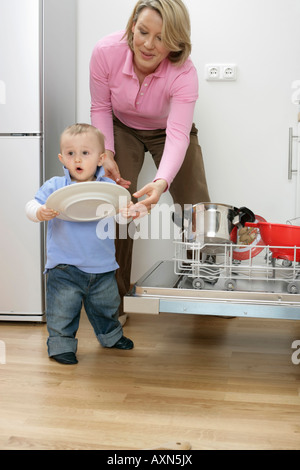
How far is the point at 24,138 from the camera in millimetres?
2062

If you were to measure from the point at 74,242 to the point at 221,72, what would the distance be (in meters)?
1.13

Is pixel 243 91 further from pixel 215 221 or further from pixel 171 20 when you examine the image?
pixel 215 221

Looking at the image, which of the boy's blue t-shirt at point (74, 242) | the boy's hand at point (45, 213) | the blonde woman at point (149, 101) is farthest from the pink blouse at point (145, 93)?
the boy's hand at point (45, 213)

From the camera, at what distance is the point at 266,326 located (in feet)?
6.97

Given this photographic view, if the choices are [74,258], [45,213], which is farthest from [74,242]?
[45,213]

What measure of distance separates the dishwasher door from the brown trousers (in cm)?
61

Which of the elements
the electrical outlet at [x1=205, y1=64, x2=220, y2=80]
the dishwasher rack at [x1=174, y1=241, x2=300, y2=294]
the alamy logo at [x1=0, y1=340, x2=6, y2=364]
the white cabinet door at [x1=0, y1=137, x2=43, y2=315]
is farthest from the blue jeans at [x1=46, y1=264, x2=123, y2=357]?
the electrical outlet at [x1=205, y1=64, x2=220, y2=80]

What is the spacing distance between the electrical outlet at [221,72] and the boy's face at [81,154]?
92 centimetres

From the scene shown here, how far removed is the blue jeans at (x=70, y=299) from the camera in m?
1.70

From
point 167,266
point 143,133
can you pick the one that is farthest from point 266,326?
point 143,133

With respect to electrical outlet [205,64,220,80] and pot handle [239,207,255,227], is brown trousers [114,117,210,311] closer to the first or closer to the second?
electrical outlet [205,64,220,80]

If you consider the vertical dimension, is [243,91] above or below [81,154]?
above

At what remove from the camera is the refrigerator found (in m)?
2.04

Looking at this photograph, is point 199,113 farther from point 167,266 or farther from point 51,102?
point 167,266
